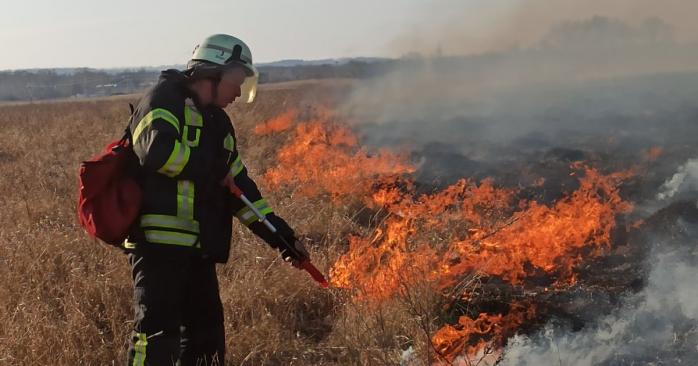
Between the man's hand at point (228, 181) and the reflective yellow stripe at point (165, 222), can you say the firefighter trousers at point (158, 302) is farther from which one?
the man's hand at point (228, 181)

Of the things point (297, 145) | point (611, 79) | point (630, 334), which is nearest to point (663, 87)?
point (611, 79)

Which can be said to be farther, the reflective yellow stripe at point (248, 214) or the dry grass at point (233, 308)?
the dry grass at point (233, 308)

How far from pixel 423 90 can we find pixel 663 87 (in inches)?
282

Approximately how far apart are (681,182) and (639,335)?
3.12m

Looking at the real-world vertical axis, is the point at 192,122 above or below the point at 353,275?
above

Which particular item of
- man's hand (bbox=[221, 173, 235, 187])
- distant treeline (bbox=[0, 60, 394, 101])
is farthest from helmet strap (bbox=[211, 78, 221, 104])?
distant treeline (bbox=[0, 60, 394, 101])

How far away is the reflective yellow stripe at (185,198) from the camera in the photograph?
9.00 feet

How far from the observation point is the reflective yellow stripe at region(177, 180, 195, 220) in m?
2.74

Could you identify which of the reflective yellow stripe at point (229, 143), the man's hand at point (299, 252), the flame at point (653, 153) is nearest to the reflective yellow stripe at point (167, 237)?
the reflective yellow stripe at point (229, 143)

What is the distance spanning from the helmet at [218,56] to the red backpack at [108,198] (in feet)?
2.01

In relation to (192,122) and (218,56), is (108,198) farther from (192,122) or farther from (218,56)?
(218,56)

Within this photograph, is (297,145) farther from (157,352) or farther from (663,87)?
(663,87)

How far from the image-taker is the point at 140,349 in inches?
107

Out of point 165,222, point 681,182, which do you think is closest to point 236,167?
point 165,222
